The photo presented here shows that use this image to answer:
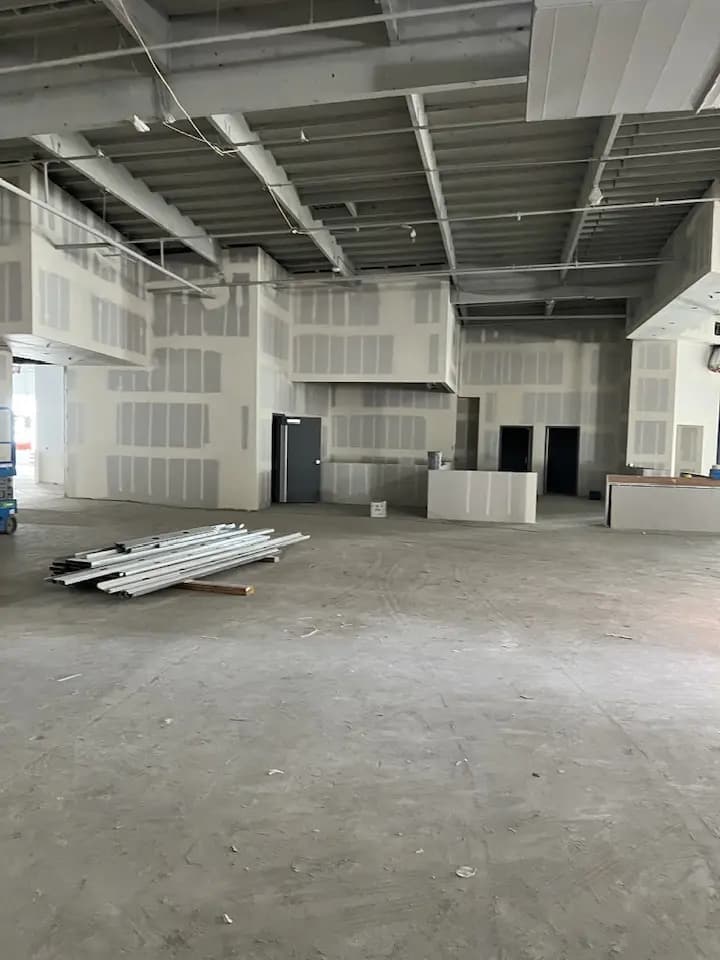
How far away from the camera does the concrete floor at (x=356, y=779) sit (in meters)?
1.80

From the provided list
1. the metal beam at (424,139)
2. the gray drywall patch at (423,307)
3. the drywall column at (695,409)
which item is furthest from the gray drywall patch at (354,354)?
the drywall column at (695,409)

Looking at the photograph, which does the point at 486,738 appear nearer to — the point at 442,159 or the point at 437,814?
the point at 437,814

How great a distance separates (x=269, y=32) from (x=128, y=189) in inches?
156

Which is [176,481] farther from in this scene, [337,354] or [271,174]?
[271,174]

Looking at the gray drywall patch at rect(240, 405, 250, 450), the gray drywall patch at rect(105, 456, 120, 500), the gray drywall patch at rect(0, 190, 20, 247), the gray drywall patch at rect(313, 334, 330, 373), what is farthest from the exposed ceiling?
the gray drywall patch at rect(105, 456, 120, 500)

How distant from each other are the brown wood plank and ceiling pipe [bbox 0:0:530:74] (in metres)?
4.08

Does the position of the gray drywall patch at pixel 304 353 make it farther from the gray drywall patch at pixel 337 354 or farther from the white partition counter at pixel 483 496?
the white partition counter at pixel 483 496

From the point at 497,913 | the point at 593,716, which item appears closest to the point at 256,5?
the point at 593,716

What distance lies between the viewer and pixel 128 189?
7742 millimetres

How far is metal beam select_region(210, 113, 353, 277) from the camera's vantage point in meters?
6.12

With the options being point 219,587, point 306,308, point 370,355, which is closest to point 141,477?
point 306,308

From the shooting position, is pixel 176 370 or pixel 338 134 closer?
pixel 338 134

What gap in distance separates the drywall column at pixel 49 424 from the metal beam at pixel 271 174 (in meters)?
7.53

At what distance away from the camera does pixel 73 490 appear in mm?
11828
